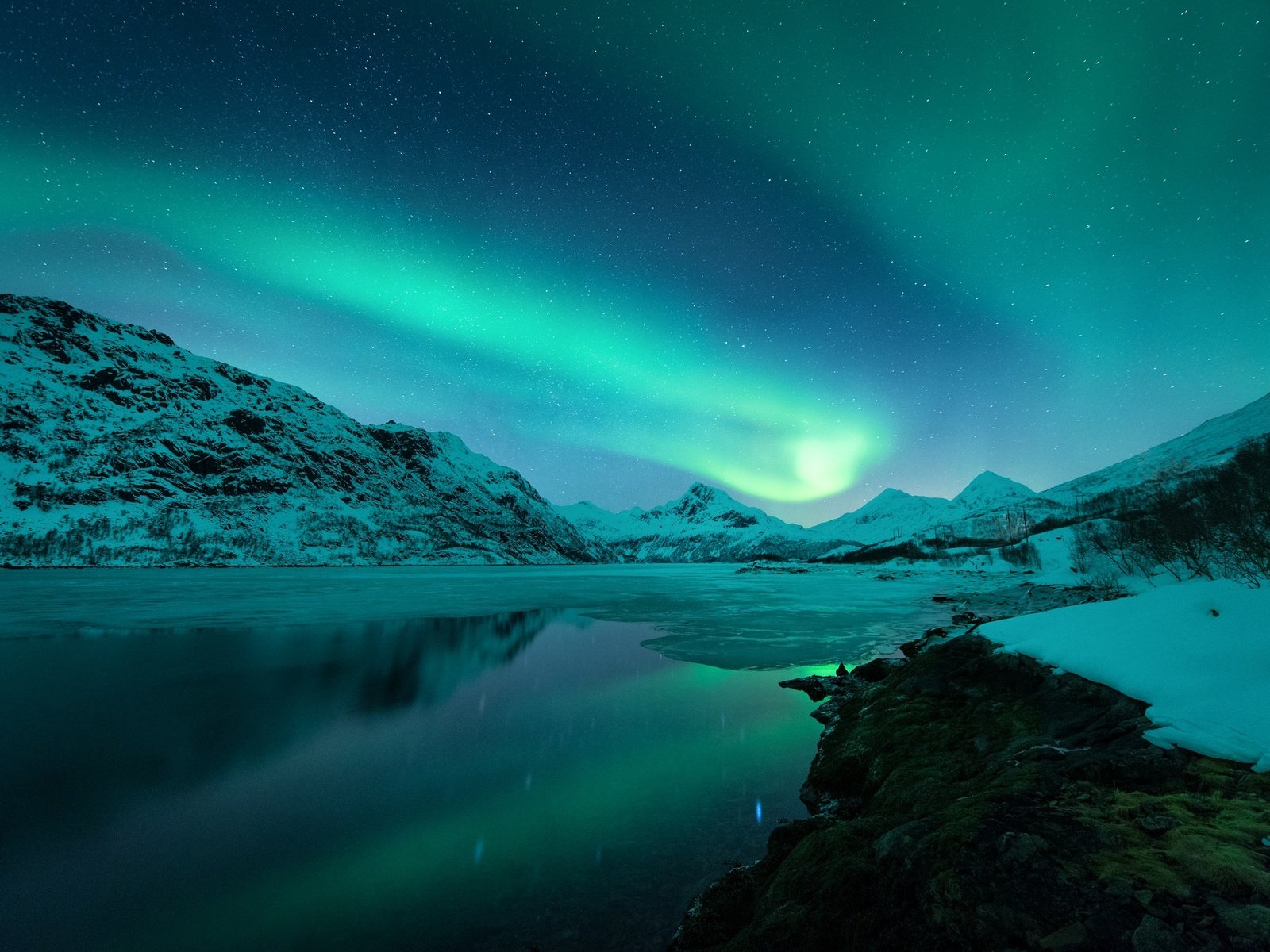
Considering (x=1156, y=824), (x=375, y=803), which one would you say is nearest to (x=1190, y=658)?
(x=1156, y=824)

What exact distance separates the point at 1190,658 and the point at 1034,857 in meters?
5.18

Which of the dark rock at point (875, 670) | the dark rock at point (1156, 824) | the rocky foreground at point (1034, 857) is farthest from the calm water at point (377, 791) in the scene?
the dark rock at point (1156, 824)

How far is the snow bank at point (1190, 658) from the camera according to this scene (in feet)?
18.5

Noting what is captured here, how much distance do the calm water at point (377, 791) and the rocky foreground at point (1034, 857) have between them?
6.52 feet

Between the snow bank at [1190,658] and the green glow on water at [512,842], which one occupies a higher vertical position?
the snow bank at [1190,658]

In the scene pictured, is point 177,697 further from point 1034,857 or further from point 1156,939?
point 1156,939

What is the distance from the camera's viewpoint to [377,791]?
10039mm

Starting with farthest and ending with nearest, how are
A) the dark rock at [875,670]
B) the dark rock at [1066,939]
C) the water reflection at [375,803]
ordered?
the dark rock at [875,670] < the water reflection at [375,803] < the dark rock at [1066,939]

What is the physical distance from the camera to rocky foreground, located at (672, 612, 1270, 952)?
347cm

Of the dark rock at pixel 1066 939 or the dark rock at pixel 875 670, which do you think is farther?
the dark rock at pixel 875 670

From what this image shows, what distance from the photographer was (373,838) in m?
8.38

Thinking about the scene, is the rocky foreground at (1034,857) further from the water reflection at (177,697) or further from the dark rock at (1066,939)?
the water reflection at (177,697)

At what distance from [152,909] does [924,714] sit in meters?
13.1

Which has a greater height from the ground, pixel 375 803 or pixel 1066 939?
pixel 1066 939
